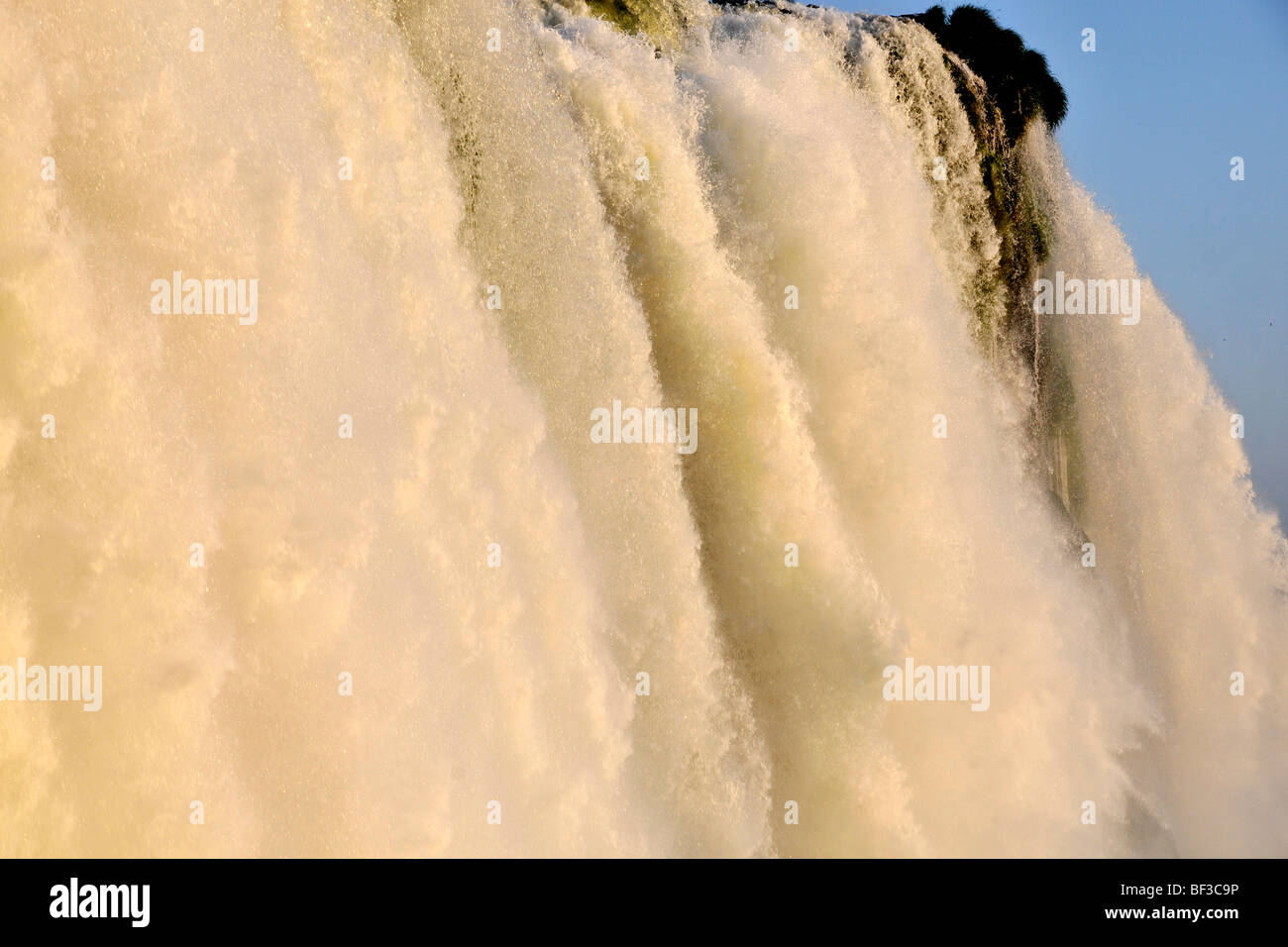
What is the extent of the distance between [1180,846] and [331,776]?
9.10 m

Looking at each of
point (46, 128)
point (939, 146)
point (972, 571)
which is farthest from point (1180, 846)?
point (46, 128)

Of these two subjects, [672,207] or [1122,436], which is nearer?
[672,207]

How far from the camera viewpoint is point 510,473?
566 centimetres

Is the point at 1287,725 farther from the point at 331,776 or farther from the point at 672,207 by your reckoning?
the point at 331,776

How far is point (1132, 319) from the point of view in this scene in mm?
14234

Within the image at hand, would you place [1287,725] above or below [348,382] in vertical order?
below

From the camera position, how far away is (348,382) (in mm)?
4797

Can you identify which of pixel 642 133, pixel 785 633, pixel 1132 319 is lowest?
pixel 785 633

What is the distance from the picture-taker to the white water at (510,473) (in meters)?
3.88

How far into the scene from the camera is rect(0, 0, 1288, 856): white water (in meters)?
3.88
